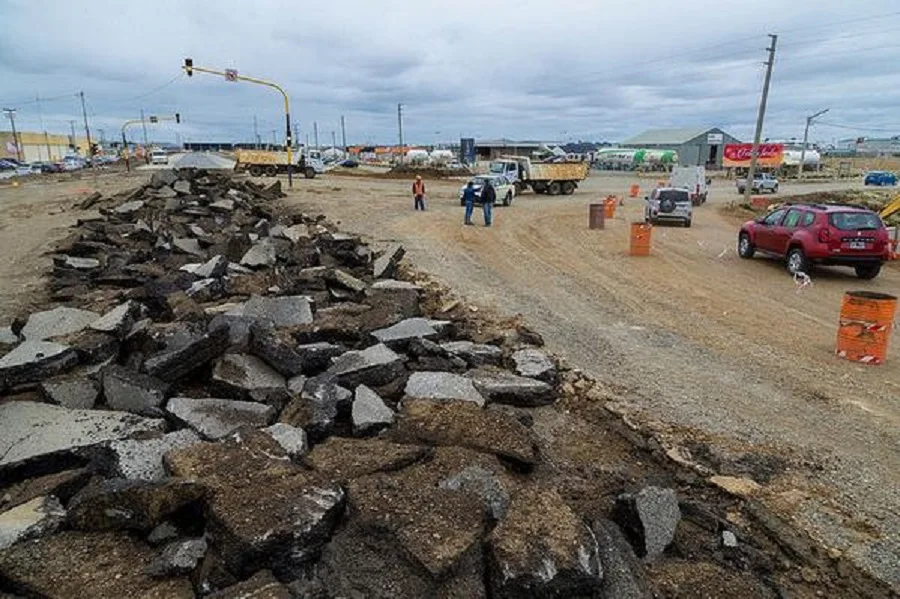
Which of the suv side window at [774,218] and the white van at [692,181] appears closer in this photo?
the suv side window at [774,218]

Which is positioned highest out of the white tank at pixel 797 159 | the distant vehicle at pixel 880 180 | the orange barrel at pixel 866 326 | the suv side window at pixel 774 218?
the white tank at pixel 797 159

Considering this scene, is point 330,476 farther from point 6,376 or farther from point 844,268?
point 844,268

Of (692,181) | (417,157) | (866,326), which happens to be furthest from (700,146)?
(866,326)

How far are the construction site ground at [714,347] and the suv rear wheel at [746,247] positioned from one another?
30 cm

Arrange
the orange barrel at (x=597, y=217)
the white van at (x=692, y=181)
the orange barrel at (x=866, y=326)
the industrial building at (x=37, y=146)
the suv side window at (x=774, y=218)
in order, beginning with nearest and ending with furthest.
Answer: the orange barrel at (x=866, y=326), the suv side window at (x=774, y=218), the orange barrel at (x=597, y=217), the white van at (x=692, y=181), the industrial building at (x=37, y=146)

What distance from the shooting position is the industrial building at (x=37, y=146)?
108 meters

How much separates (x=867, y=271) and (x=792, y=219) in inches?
81.1

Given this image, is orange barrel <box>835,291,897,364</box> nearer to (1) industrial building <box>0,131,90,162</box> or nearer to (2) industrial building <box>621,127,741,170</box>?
(2) industrial building <box>621,127,741,170</box>

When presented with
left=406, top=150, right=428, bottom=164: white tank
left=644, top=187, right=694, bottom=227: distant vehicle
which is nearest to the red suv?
left=644, top=187, right=694, bottom=227: distant vehicle

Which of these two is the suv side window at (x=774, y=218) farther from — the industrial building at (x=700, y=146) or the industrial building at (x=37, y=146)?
the industrial building at (x=37, y=146)

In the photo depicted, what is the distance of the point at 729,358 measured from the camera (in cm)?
802

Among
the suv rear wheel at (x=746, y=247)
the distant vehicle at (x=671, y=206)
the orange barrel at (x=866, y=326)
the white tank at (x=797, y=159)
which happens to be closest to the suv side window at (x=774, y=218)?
the suv rear wheel at (x=746, y=247)

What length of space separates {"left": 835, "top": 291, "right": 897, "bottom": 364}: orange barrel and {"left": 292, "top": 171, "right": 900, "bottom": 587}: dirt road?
0.25m

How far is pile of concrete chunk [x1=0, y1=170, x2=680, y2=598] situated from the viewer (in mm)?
3277
